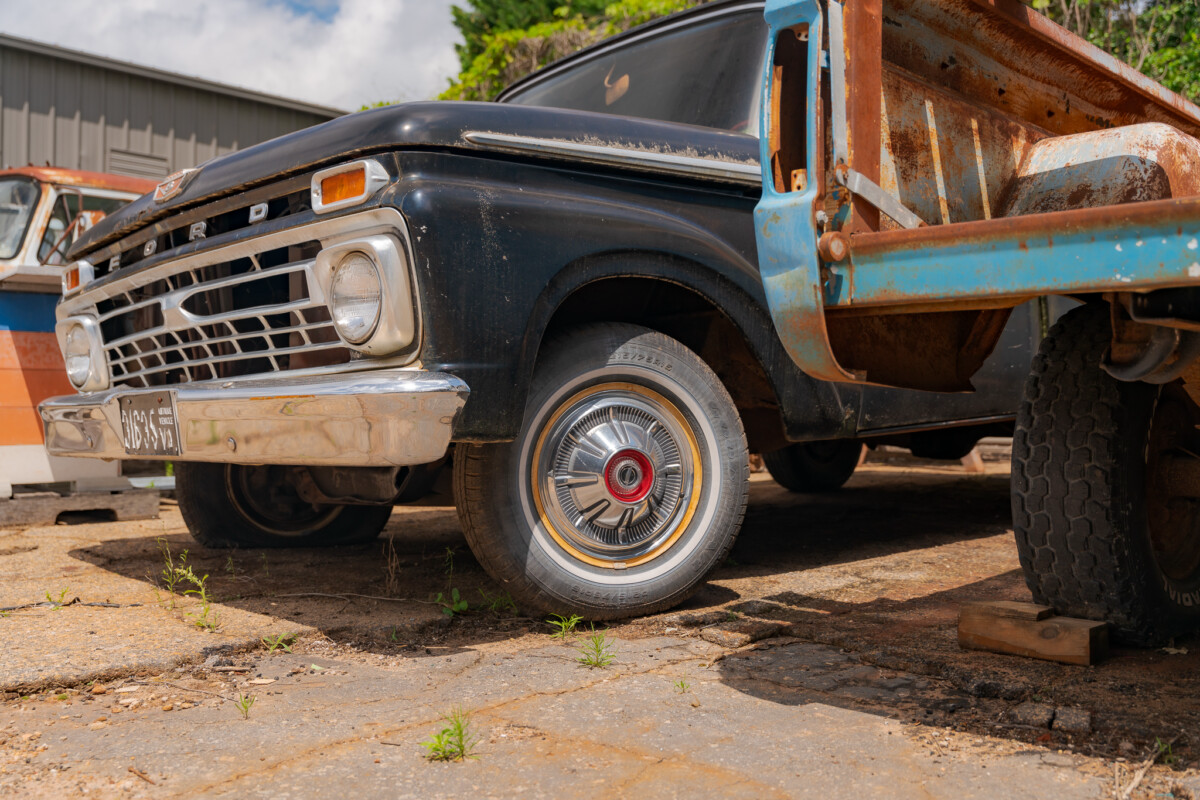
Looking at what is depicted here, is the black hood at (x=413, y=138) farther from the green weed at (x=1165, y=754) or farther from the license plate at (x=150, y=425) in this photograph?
the green weed at (x=1165, y=754)

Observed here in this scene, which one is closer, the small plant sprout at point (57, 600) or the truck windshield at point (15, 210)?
the small plant sprout at point (57, 600)

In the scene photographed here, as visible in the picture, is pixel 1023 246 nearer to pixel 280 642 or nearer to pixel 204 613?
pixel 280 642

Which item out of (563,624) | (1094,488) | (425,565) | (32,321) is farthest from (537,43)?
(1094,488)

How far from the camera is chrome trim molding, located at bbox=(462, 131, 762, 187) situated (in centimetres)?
245

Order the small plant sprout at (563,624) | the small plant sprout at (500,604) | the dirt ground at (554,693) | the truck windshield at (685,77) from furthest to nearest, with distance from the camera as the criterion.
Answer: the truck windshield at (685,77)
the small plant sprout at (500,604)
the small plant sprout at (563,624)
the dirt ground at (554,693)

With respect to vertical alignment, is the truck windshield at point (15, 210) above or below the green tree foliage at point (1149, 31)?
below

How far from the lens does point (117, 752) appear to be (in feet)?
5.74

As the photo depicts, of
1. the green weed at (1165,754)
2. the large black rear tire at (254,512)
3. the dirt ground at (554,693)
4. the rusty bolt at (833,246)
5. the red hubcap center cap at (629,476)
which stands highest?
the rusty bolt at (833,246)

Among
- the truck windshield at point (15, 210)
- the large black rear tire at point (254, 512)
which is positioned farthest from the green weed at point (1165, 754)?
the truck windshield at point (15, 210)

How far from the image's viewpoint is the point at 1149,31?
861cm

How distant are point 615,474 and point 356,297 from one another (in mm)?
819

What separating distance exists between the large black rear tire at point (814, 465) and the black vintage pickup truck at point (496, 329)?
2.12 meters

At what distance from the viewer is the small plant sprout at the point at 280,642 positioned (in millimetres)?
2434

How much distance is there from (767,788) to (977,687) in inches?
27.5
